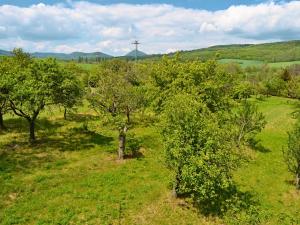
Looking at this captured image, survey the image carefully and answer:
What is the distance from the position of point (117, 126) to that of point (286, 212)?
2111 cm

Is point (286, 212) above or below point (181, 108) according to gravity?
below

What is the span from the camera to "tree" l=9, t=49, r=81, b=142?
1697 inches

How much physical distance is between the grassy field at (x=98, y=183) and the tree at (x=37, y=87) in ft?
17.7

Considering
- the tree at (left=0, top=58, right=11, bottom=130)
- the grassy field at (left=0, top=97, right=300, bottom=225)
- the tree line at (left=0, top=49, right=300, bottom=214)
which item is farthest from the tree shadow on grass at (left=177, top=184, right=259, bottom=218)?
the tree at (left=0, top=58, right=11, bottom=130)

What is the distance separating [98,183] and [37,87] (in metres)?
16.6

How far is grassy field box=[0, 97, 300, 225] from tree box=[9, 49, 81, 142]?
5401mm

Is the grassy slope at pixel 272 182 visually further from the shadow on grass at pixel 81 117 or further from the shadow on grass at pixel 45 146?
the shadow on grass at pixel 81 117

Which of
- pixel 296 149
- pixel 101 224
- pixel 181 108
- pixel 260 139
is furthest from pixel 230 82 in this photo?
pixel 101 224

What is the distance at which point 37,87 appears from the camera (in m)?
43.6

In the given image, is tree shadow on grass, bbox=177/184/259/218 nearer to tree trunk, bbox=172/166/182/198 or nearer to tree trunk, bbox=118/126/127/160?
tree trunk, bbox=172/166/182/198

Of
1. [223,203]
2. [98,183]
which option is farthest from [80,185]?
[223,203]

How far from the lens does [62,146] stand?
152 feet

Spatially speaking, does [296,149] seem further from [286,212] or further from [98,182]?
[98,182]

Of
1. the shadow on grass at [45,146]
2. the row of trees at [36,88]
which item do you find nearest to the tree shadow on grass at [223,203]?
the shadow on grass at [45,146]
